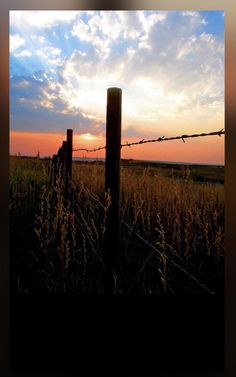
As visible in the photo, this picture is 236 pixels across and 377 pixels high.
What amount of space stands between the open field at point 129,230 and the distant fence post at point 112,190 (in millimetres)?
29

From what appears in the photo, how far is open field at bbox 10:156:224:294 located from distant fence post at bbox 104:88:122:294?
1.1 inches

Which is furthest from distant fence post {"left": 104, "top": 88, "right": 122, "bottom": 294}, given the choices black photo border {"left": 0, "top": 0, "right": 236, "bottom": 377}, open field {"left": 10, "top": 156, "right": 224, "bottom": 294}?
black photo border {"left": 0, "top": 0, "right": 236, "bottom": 377}

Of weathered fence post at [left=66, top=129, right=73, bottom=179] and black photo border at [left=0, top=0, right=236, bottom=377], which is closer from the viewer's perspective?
black photo border at [left=0, top=0, right=236, bottom=377]

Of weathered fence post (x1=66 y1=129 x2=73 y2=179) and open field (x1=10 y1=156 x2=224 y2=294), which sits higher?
weathered fence post (x1=66 y1=129 x2=73 y2=179)

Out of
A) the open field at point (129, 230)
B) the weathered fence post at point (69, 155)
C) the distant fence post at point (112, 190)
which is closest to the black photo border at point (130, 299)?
the open field at point (129, 230)

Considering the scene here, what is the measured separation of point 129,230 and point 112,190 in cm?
22

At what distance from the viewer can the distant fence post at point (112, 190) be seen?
1.64m

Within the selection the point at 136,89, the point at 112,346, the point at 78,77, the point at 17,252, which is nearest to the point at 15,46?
the point at 78,77

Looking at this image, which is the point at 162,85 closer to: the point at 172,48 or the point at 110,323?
the point at 172,48

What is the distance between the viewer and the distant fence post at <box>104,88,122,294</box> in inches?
64.4

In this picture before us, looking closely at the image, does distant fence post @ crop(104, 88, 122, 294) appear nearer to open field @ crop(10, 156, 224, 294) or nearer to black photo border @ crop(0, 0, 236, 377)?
open field @ crop(10, 156, 224, 294)

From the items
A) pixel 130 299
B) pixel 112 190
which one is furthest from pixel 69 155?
pixel 130 299

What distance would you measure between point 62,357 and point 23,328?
0.72ft

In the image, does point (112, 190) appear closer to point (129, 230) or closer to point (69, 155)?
point (129, 230)
